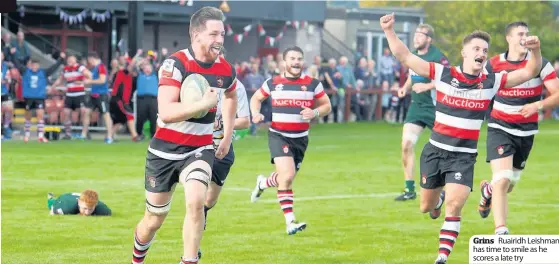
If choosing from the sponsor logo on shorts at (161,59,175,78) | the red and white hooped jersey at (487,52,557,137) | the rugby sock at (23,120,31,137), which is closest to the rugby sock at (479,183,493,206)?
the red and white hooped jersey at (487,52,557,137)

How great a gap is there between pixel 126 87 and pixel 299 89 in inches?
605

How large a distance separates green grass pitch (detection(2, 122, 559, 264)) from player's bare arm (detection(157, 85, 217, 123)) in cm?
219

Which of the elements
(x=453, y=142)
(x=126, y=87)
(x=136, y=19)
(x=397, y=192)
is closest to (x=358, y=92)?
(x=136, y=19)

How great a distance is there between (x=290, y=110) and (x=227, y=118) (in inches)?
135

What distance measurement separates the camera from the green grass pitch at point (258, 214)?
39.5 ft

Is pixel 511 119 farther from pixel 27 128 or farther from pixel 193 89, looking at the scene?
pixel 27 128

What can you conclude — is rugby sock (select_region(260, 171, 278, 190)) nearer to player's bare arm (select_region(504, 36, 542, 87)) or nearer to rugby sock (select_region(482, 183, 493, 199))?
rugby sock (select_region(482, 183, 493, 199))

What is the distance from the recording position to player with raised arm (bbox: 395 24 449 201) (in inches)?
672

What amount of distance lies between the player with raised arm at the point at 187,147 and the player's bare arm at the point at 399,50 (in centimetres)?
143

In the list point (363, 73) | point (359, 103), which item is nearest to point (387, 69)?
point (363, 73)

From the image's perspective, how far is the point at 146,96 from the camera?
1137 inches

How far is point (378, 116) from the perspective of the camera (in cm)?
4181

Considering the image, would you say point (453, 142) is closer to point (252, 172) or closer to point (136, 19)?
point (252, 172)

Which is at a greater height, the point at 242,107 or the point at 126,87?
the point at 242,107
